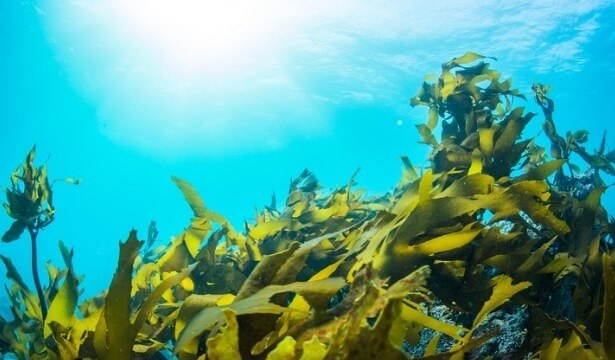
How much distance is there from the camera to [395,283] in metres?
0.53

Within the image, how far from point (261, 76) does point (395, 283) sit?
33.7 meters

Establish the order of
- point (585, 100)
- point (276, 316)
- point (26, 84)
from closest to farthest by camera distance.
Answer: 1. point (276, 316)
2. point (585, 100)
3. point (26, 84)

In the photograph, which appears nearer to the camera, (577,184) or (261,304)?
(261,304)

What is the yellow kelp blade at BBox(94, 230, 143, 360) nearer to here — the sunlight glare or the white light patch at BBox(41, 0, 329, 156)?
the white light patch at BBox(41, 0, 329, 156)

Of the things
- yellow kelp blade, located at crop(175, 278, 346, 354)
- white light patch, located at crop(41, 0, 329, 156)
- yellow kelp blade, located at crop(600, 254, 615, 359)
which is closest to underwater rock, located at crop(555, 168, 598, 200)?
yellow kelp blade, located at crop(600, 254, 615, 359)

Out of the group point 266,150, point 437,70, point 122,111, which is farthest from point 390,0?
point 122,111

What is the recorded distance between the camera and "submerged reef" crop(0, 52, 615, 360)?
2.14 feet

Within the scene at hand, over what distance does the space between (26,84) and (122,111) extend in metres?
10.0

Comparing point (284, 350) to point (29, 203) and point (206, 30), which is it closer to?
point (29, 203)

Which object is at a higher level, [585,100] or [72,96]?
[72,96]

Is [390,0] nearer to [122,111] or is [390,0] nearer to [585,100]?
[585,100]

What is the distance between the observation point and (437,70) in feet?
81.4

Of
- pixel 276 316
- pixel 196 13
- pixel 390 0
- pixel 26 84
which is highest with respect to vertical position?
pixel 26 84

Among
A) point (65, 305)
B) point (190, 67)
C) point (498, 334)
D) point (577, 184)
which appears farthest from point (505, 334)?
point (190, 67)
